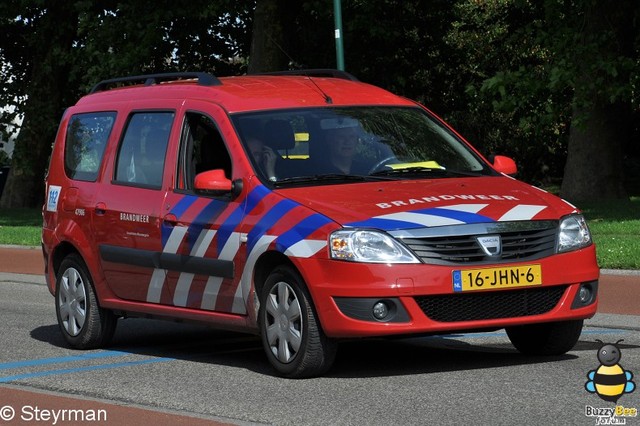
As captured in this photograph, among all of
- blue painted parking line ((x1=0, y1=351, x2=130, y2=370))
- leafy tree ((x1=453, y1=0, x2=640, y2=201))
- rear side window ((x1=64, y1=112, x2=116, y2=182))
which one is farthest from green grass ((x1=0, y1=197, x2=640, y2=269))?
blue painted parking line ((x1=0, y1=351, x2=130, y2=370))

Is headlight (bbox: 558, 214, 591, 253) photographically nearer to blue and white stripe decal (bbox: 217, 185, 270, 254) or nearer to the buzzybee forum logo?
the buzzybee forum logo

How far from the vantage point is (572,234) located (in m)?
8.83

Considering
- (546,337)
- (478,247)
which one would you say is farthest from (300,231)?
(546,337)

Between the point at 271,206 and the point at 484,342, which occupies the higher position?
the point at 271,206

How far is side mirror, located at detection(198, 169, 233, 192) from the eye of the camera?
9289mm

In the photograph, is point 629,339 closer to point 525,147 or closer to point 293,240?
point 293,240

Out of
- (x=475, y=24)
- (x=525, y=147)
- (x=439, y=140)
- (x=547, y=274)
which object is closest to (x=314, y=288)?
(x=547, y=274)

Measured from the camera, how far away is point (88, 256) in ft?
35.8

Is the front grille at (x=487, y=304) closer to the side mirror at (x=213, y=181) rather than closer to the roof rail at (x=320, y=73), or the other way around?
the side mirror at (x=213, y=181)

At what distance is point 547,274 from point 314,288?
136 cm

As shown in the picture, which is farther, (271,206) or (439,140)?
(439,140)

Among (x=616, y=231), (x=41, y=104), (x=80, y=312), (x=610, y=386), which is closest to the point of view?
(x=610, y=386)

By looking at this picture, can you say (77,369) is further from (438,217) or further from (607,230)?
(607,230)

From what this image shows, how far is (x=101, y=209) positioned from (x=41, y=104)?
27.3 m
